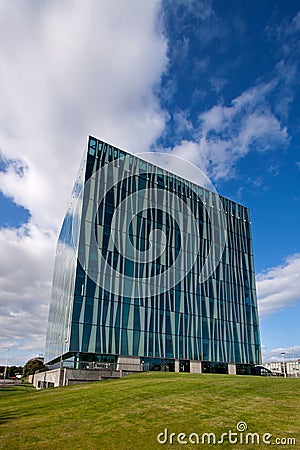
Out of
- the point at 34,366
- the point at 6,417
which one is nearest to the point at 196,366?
the point at 6,417

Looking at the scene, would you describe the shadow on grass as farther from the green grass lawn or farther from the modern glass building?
the modern glass building

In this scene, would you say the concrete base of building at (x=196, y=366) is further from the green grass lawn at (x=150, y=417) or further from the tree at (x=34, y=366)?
the tree at (x=34, y=366)

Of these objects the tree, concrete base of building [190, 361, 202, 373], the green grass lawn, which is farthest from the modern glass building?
the tree

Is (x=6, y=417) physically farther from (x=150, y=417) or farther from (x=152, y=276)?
(x=152, y=276)

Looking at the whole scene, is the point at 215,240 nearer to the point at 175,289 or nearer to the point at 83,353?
the point at 175,289

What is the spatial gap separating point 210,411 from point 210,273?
47497 mm

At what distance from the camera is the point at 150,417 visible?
14.7 m

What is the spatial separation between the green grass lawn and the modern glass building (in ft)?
86.9

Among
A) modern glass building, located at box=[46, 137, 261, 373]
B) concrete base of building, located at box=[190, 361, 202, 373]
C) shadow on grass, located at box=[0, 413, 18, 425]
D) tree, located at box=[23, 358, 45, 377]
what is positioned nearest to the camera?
shadow on grass, located at box=[0, 413, 18, 425]

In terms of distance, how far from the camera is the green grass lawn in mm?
12219

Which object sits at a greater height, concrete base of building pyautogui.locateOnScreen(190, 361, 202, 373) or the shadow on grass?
concrete base of building pyautogui.locateOnScreen(190, 361, 202, 373)

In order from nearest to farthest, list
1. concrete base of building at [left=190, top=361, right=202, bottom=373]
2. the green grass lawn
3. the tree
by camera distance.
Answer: the green grass lawn < concrete base of building at [left=190, top=361, right=202, bottom=373] < the tree

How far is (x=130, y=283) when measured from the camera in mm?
50500

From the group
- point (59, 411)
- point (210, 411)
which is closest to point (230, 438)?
point (210, 411)
